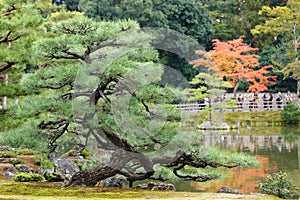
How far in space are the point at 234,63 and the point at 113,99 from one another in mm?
16789

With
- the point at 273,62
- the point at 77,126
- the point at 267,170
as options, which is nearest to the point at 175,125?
the point at 77,126

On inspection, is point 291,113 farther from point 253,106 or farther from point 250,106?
point 250,106

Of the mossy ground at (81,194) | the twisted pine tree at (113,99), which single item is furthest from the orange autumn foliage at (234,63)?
the mossy ground at (81,194)

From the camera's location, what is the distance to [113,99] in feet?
21.4

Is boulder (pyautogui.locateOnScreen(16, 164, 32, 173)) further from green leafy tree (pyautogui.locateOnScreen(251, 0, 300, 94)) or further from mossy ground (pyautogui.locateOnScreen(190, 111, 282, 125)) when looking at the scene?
green leafy tree (pyautogui.locateOnScreen(251, 0, 300, 94))

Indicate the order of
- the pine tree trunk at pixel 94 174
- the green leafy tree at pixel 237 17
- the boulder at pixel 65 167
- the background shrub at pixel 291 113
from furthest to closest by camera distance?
1. the green leafy tree at pixel 237 17
2. the background shrub at pixel 291 113
3. the boulder at pixel 65 167
4. the pine tree trunk at pixel 94 174

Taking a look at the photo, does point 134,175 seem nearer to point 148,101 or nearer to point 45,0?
point 148,101

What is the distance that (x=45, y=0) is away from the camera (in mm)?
→ 24203

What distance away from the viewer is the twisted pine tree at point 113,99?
249 inches

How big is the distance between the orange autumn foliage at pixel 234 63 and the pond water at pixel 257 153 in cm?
291

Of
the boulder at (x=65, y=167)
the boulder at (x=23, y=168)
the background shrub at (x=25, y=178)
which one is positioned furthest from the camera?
the boulder at (x=23, y=168)

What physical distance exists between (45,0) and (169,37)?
20.1ft

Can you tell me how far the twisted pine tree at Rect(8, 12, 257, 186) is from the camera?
6332 mm

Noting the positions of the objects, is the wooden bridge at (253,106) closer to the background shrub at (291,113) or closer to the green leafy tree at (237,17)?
the background shrub at (291,113)
